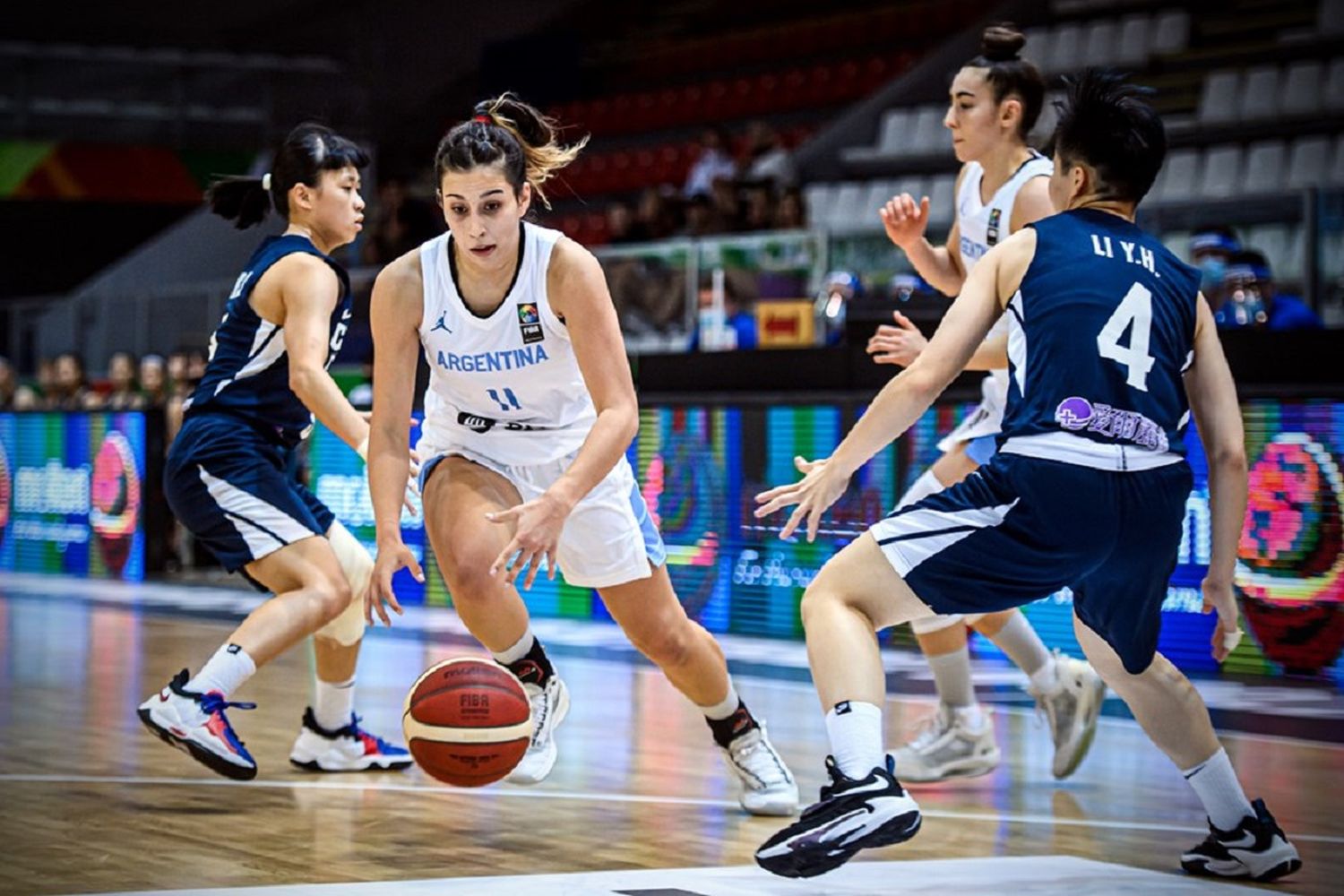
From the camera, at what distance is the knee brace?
5664 millimetres

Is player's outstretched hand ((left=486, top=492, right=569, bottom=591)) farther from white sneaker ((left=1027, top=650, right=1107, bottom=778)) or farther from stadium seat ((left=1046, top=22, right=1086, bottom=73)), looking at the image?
stadium seat ((left=1046, top=22, right=1086, bottom=73))

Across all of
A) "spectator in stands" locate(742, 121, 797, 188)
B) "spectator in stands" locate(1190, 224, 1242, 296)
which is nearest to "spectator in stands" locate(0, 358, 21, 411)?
"spectator in stands" locate(742, 121, 797, 188)

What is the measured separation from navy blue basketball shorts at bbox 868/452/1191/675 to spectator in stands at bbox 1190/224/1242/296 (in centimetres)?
541

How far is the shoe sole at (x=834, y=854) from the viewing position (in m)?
3.57

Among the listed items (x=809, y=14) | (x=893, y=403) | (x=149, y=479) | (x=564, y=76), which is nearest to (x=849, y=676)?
(x=893, y=403)

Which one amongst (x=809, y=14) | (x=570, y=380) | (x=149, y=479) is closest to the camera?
(x=570, y=380)

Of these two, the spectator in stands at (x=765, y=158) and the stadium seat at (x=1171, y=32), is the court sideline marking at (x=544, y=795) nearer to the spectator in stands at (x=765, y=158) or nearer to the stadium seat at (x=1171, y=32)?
the spectator in stands at (x=765, y=158)

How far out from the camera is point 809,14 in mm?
19828

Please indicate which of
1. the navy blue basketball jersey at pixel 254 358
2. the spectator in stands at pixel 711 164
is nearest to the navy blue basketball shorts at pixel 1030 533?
the navy blue basketball jersey at pixel 254 358

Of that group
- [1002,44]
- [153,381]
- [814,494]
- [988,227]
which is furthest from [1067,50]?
[814,494]

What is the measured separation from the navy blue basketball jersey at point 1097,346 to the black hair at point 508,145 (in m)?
1.21

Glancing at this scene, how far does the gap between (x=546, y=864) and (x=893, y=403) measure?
134cm

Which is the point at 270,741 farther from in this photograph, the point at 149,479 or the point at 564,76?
the point at 564,76

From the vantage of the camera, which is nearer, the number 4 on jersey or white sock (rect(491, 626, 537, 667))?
the number 4 on jersey
